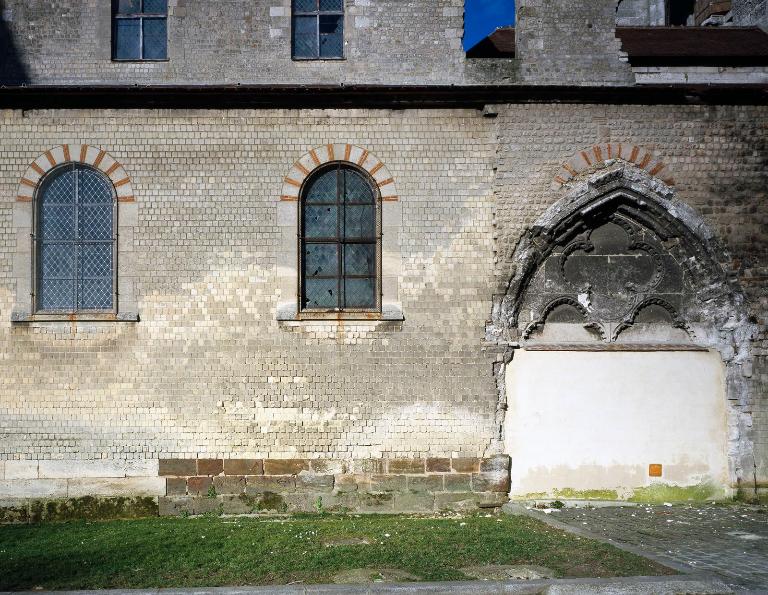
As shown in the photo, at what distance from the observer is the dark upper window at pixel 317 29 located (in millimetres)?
11383

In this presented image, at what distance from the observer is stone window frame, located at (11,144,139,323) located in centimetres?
1053

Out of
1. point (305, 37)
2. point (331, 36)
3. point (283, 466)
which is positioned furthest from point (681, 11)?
point (283, 466)

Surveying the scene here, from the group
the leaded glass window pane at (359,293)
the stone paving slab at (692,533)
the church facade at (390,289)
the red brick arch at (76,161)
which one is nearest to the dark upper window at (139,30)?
the church facade at (390,289)

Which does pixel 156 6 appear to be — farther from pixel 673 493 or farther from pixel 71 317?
pixel 673 493

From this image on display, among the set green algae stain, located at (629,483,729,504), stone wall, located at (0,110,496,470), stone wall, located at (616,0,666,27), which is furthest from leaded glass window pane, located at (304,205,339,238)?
stone wall, located at (616,0,666,27)

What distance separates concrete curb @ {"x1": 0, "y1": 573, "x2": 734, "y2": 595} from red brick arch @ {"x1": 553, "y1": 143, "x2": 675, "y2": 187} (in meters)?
5.99

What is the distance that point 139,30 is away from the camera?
11.4 meters

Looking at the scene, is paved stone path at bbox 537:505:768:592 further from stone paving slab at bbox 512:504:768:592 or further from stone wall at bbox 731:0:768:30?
stone wall at bbox 731:0:768:30

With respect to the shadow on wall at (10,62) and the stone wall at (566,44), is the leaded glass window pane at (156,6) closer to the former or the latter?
the shadow on wall at (10,62)

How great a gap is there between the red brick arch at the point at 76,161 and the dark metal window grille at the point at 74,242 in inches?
4.2

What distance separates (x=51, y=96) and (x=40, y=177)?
1.15m

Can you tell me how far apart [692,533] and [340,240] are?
5895mm

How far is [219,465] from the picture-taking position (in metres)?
10.4

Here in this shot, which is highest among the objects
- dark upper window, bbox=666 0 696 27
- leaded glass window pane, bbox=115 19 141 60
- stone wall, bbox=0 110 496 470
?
dark upper window, bbox=666 0 696 27
